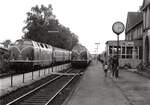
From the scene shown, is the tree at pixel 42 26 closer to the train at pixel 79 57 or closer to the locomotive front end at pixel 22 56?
the train at pixel 79 57

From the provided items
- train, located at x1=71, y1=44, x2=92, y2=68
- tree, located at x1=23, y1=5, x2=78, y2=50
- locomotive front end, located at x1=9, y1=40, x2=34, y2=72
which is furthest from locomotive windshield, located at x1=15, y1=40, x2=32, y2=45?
tree, located at x1=23, y1=5, x2=78, y2=50

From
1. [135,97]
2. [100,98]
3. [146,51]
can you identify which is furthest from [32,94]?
[146,51]

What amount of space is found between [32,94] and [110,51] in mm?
26314

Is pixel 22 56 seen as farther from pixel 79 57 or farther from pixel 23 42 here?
pixel 79 57

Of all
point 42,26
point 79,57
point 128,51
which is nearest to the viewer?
point 128,51

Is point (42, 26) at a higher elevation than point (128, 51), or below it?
higher

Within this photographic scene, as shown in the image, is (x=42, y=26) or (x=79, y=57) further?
(x=42, y=26)

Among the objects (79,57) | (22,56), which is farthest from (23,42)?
(79,57)

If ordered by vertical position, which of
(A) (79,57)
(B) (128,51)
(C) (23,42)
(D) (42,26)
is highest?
(D) (42,26)

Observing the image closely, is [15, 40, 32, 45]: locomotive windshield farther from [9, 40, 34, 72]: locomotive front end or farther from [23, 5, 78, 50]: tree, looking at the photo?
[23, 5, 78, 50]: tree

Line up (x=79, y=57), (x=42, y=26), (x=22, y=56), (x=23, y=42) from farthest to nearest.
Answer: (x=42, y=26), (x=79, y=57), (x=23, y=42), (x=22, y=56)

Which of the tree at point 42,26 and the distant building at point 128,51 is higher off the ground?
the tree at point 42,26

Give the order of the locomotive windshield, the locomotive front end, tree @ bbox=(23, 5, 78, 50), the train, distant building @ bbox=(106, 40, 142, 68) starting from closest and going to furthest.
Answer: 1. the locomotive front end
2. the locomotive windshield
3. distant building @ bbox=(106, 40, 142, 68)
4. the train
5. tree @ bbox=(23, 5, 78, 50)

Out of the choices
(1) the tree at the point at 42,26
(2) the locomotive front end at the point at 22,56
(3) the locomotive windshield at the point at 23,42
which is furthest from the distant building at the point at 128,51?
(1) the tree at the point at 42,26
